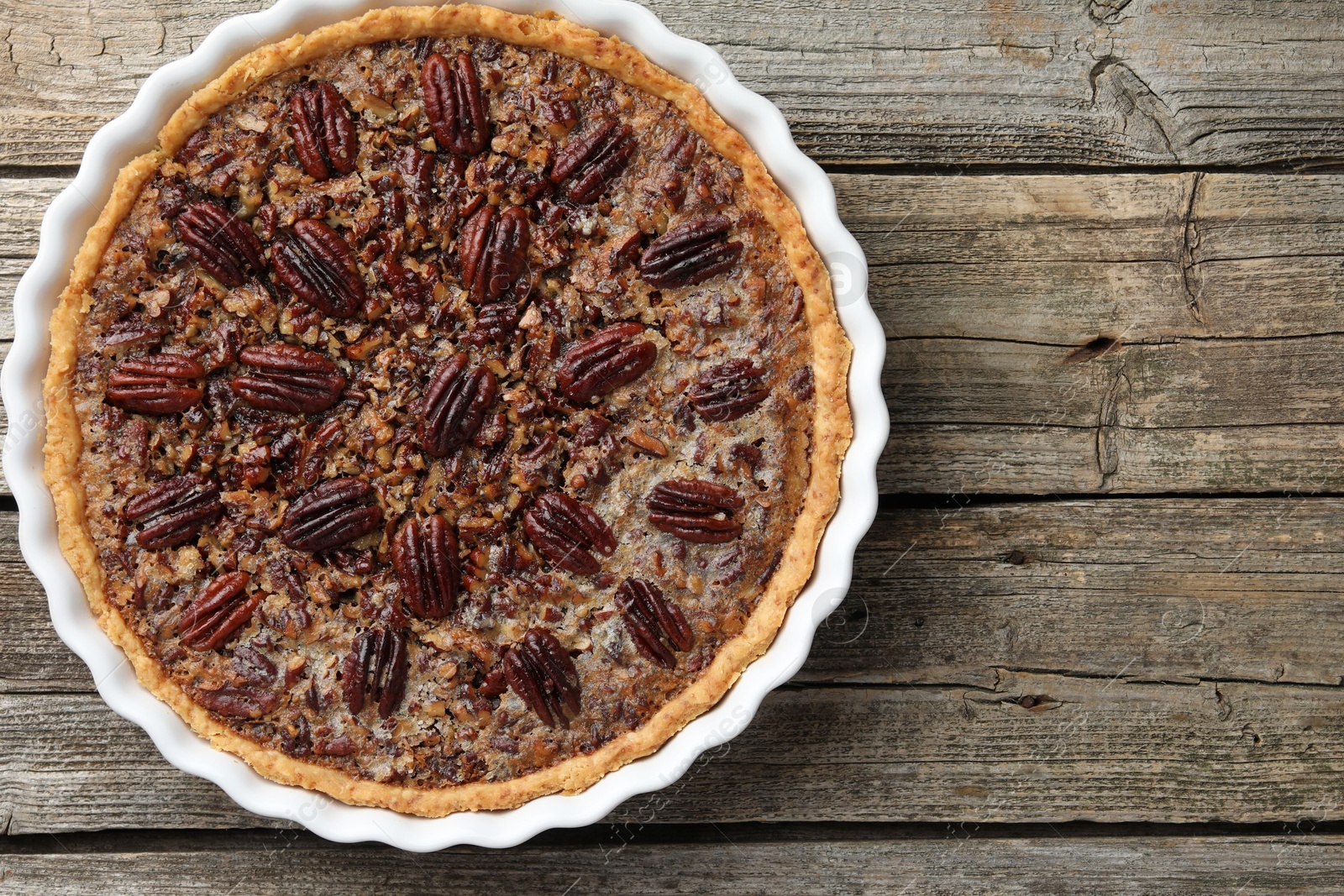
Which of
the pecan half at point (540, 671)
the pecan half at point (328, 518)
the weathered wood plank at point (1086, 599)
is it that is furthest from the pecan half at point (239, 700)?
the weathered wood plank at point (1086, 599)

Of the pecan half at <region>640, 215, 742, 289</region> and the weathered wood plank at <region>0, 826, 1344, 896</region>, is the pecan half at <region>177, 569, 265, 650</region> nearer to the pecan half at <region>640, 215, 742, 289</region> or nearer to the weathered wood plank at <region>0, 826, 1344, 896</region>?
the weathered wood plank at <region>0, 826, 1344, 896</region>

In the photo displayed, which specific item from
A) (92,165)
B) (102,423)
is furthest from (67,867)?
(92,165)

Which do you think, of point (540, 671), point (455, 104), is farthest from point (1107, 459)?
point (455, 104)

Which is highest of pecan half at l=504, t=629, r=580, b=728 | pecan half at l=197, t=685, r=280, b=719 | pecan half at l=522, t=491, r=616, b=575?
pecan half at l=522, t=491, r=616, b=575

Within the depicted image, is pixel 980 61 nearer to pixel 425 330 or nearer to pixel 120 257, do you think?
pixel 425 330

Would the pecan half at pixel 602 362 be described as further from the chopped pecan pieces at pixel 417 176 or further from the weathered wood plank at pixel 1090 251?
the weathered wood plank at pixel 1090 251

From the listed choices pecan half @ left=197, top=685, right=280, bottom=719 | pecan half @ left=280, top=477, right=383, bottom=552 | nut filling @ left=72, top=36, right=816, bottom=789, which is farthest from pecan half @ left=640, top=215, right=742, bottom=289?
pecan half @ left=197, top=685, right=280, bottom=719
